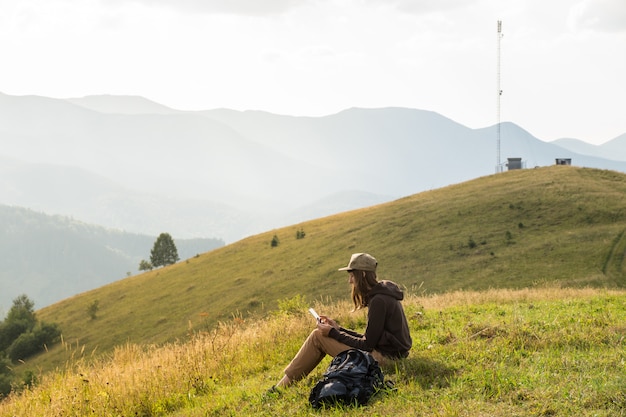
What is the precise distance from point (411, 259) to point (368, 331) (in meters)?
39.8

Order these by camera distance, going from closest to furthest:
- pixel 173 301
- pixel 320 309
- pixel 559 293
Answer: pixel 320 309 → pixel 559 293 → pixel 173 301

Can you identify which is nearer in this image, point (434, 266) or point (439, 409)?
point (439, 409)

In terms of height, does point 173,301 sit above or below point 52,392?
below

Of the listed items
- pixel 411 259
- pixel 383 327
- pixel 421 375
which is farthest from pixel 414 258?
pixel 421 375

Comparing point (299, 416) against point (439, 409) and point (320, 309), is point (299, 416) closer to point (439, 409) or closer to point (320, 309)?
point (439, 409)

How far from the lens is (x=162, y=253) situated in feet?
320

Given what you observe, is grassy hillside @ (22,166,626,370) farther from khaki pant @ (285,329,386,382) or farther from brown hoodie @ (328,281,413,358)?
khaki pant @ (285,329,386,382)

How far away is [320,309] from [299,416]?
30.3 ft

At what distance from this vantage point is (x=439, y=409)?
21.6ft

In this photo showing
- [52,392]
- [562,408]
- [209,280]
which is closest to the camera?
[562,408]

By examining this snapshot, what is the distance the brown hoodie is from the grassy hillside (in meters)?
27.0

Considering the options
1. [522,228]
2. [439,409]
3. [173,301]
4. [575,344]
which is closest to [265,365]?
[439,409]

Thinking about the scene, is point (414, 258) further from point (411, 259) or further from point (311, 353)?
point (311, 353)

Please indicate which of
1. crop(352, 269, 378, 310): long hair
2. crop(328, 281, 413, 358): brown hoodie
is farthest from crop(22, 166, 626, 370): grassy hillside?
crop(352, 269, 378, 310): long hair
